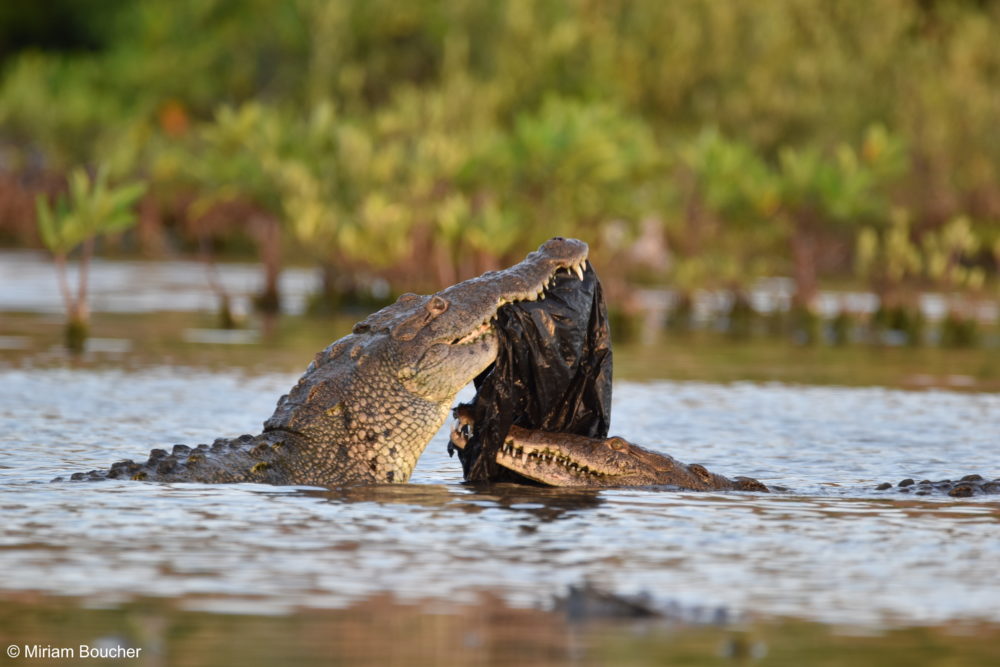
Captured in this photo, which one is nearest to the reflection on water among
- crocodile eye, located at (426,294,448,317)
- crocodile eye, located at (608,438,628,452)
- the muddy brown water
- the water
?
the muddy brown water

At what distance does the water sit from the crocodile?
0.72 ft

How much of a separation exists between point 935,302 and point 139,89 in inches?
1273

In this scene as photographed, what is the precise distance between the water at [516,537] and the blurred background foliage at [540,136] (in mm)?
11835

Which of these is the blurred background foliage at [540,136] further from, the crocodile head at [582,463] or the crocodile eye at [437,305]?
the crocodile eye at [437,305]

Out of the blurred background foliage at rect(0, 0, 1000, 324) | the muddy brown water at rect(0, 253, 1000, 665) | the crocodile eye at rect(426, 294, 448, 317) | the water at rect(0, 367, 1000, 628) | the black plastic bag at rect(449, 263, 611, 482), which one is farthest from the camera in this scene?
the blurred background foliage at rect(0, 0, 1000, 324)

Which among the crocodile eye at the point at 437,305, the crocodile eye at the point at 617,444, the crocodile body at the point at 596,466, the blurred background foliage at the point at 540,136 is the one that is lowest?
the crocodile body at the point at 596,466

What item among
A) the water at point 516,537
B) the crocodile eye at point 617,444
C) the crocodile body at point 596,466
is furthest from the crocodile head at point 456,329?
the crocodile eye at point 617,444

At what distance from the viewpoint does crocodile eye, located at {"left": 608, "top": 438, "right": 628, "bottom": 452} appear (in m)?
10.1

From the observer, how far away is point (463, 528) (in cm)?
852

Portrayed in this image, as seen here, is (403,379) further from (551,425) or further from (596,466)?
(596,466)

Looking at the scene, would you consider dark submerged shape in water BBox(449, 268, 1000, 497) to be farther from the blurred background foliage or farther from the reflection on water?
the blurred background foliage

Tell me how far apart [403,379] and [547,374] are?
81 cm

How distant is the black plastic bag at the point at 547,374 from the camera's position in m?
9.93

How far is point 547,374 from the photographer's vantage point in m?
10.0
